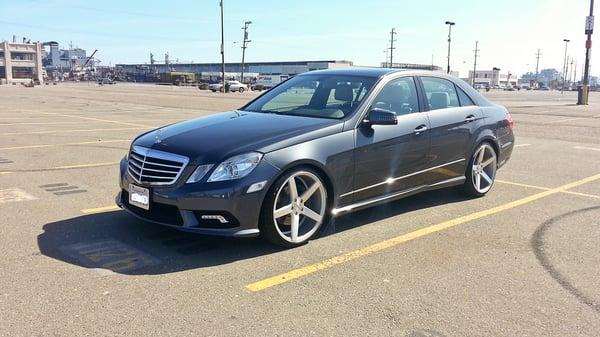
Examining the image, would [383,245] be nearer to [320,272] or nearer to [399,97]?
[320,272]

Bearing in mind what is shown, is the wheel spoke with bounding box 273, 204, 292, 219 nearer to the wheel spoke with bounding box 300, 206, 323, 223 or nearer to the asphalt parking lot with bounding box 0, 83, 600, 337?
the wheel spoke with bounding box 300, 206, 323, 223

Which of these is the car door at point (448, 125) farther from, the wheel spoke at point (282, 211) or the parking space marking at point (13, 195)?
the parking space marking at point (13, 195)

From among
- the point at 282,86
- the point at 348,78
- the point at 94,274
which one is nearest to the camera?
the point at 94,274

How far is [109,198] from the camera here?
21.1 ft

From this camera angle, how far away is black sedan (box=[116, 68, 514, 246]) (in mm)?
4410

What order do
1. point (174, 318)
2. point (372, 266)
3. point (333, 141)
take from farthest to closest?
1. point (333, 141)
2. point (372, 266)
3. point (174, 318)

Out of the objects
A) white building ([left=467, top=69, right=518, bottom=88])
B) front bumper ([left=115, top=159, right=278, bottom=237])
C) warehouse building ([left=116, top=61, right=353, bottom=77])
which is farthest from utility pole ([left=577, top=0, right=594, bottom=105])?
white building ([left=467, top=69, right=518, bottom=88])

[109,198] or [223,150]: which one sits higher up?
[223,150]

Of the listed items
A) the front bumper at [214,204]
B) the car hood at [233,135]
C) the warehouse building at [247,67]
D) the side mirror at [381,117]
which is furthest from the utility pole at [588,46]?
the warehouse building at [247,67]

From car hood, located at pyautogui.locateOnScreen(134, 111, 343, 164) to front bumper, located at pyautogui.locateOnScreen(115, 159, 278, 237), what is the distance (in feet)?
0.65

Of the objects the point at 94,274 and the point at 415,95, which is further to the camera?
the point at 415,95

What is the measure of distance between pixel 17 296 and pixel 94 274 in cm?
55

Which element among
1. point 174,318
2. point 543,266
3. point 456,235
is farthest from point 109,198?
point 543,266

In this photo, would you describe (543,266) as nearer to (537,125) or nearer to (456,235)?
(456,235)
